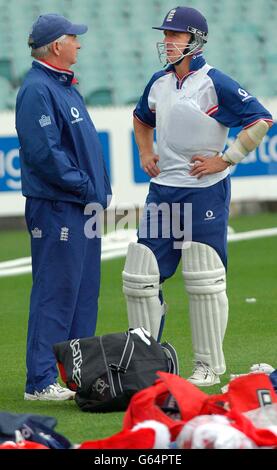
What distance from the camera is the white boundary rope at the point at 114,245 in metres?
11.9

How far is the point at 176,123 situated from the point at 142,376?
1.45 metres

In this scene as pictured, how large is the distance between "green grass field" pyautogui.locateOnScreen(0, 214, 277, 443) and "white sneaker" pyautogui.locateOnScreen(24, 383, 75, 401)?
0.05 m

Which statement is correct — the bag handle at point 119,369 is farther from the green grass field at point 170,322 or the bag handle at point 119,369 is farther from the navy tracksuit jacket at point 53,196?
the navy tracksuit jacket at point 53,196

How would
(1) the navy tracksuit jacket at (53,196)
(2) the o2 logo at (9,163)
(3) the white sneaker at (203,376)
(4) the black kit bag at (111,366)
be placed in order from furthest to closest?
(2) the o2 logo at (9,163)
(3) the white sneaker at (203,376)
(1) the navy tracksuit jacket at (53,196)
(4) the black kit bag at (111,366)

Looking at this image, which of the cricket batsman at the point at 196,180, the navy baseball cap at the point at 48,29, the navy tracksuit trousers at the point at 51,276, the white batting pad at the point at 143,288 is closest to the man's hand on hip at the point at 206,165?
the cricket batsman at the point at 196,180

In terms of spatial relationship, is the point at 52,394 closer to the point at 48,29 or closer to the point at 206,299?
the point at 206,299

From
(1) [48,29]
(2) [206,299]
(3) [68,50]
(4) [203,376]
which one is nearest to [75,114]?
(3) [68,50]

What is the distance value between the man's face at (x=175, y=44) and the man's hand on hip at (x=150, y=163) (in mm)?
554

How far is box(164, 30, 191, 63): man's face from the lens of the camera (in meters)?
6.69

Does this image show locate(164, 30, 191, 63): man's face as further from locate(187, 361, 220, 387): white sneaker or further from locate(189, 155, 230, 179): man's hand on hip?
locate(187, 361, 220, 387): white sneaker

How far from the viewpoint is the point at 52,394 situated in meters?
6.39

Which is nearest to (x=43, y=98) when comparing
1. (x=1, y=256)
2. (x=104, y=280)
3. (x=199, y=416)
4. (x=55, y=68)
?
(x=55, y=68)

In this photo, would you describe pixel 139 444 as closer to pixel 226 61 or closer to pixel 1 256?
pixel 1 256
